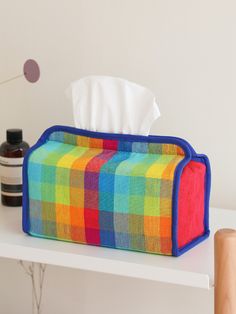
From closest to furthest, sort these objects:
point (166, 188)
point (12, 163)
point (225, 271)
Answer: point (225, 271) → point (166, 188) → point (12, 163)

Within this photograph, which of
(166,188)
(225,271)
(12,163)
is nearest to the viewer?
(225,271)

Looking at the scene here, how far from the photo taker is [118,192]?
0.96m

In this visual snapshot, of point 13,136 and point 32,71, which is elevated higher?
point 32,71

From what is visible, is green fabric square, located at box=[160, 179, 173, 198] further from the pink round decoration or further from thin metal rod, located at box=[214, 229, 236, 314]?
the pink round decoration

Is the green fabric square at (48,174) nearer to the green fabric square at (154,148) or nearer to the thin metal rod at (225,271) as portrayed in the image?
the green fabric square at (154,148)

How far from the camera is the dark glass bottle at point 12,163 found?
46.4 inches

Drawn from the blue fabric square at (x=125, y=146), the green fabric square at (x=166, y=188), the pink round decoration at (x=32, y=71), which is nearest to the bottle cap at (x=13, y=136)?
the pink round decoration at (x=32, y=71)

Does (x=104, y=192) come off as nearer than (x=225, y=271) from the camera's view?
No

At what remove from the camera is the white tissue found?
3.34ft

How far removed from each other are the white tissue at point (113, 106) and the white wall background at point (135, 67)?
0.23 meters

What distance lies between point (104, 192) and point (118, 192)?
0.02 metres

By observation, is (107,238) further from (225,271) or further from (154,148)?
(225,271)

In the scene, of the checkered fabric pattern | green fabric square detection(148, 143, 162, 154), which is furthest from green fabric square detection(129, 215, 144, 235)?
green fabric square detection(148, 143, 162, 154)

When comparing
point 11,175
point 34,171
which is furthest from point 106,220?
point 11,175
